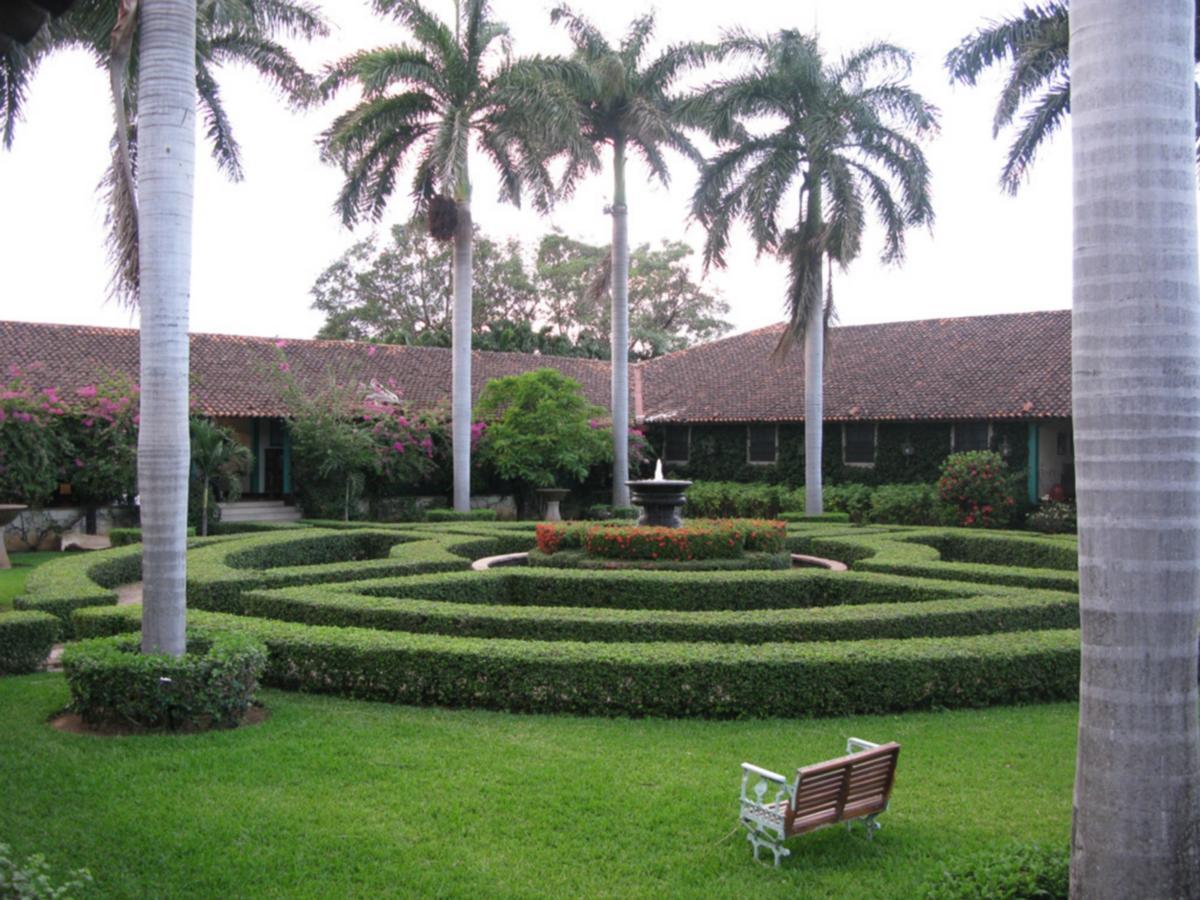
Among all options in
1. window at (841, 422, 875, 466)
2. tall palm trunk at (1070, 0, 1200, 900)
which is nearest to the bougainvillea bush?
window at (841, 422, 875, 466)

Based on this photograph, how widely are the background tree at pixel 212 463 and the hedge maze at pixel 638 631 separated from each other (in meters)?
6.55

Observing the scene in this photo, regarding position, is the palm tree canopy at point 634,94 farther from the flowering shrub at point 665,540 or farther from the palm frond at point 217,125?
the flowering shrub at point 665,540

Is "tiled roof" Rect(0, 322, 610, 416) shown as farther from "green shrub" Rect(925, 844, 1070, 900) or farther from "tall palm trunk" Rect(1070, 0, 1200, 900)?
"tall palm trunk" Rect(1070, 0, 1200, 900)

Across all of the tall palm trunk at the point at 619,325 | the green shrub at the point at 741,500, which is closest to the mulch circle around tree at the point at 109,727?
the tall palm trunk at the point at 619,325

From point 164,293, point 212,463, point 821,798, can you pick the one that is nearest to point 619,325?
point 212,463

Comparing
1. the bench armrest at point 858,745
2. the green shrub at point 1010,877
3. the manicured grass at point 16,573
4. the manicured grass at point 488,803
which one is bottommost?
the manicured grass at point 488,803

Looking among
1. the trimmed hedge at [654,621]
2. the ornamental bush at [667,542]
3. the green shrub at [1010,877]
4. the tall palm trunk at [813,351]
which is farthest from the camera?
the tall palm trunk at [813,351]

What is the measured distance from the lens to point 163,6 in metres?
6.93

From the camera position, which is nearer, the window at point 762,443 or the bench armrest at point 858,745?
the bench armrest at point 858,745

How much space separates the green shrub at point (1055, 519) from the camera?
22203 millimetres

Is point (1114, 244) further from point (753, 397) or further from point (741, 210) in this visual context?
point (753, 397)

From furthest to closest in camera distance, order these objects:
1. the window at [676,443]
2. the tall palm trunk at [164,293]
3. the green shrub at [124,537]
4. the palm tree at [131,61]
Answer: the window at [676,443] → the green shrub at [124,537] → the palm tree at [131,61] → the tall palm trunk at [164,293]

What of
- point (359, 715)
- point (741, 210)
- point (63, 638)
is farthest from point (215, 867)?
point (741, 210)

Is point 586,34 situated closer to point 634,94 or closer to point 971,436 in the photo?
point 634,94
